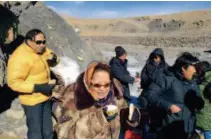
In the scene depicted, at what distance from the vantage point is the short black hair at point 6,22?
261 inches

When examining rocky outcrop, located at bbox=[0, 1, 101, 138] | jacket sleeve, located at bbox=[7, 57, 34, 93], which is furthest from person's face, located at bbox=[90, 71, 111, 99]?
rocky outcrop, located at bbox=[0, 1, 101, 138]

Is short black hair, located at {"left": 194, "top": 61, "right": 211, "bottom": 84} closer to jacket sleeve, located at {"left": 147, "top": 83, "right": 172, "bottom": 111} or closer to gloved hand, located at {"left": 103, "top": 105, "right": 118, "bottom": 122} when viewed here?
jacket sleeve, located at {"left": 147, "top": 83, "right": 172, "bottom": 111}

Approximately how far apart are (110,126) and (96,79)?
1.54 feet

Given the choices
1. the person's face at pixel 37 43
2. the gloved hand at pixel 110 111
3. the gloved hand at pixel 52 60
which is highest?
the person's face at pixel 37 43

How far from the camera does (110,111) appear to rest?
3.12 metres

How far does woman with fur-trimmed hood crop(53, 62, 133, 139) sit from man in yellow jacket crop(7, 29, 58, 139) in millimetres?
1151

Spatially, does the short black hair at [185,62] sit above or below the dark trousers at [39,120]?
above

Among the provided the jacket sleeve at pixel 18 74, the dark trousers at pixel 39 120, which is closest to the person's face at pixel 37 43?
the jacket sleeve at pixel 18 74

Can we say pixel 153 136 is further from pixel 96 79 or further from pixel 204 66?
pixel 96 79

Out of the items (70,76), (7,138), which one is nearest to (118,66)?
(70,76)

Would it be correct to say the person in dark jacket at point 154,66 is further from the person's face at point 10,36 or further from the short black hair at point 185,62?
the person's face at point 10,36

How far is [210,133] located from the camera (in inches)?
169

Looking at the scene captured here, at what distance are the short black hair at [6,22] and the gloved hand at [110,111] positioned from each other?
13.1 feet

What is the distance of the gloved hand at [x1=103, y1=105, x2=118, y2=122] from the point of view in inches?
123
